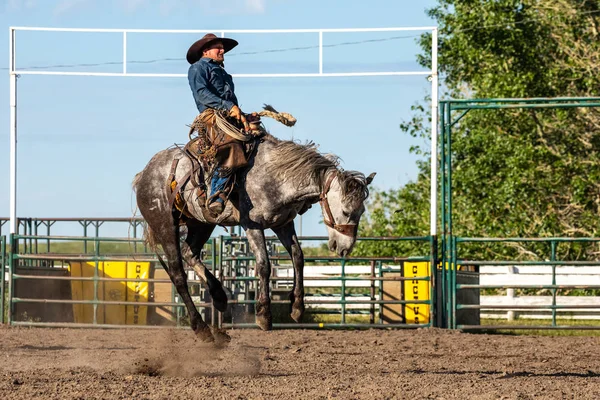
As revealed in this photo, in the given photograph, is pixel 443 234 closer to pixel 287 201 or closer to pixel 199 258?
pixel 199 258

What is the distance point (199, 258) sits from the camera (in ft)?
26.7

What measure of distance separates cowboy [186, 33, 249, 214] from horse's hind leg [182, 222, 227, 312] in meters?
0.72

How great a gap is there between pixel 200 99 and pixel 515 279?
36.3 feet

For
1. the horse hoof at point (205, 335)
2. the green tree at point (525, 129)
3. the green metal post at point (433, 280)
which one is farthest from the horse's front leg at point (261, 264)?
the green tree at point (525, 129)

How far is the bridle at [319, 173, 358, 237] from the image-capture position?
701 centimetres

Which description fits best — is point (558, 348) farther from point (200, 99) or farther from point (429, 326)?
point (200, 99)

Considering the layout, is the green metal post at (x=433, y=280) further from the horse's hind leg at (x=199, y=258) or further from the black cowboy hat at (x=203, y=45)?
the black cowboy hat at (x=203, y=45)

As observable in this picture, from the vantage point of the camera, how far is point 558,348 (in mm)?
10609

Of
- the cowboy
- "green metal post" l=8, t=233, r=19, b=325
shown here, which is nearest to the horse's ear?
the cowboy

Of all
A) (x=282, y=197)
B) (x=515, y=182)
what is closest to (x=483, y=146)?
(x=515, y=182)

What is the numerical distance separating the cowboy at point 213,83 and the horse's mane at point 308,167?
390mm

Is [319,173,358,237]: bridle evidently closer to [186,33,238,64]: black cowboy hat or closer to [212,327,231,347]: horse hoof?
[212,327,231,347]: horse hoof

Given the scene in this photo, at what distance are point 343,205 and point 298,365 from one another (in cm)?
208

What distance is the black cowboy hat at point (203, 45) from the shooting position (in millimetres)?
7621
